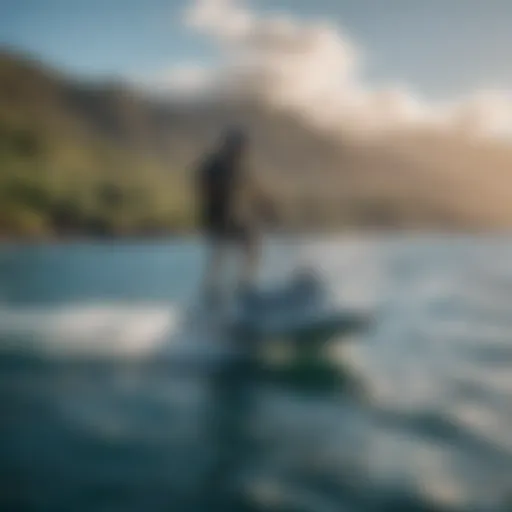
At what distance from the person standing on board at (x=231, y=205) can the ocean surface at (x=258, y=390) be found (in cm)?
4

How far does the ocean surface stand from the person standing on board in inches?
1.4

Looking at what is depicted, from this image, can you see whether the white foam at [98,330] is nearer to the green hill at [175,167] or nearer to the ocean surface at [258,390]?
the ocean surface at [258,390]

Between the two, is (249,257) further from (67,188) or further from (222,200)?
(67,188)

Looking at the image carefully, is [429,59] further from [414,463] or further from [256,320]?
[414,463]

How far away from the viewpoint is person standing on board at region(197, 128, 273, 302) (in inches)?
49.2

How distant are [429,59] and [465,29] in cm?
8

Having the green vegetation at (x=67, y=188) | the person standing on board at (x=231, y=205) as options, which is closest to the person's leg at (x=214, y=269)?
the person standing on board at (x=231, y=205)

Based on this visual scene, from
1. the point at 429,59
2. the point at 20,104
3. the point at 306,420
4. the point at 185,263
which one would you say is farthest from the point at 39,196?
the point at 429,59

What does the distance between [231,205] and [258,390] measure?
0.33 meters

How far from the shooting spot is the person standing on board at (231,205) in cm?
125

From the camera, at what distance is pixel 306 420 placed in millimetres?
1188

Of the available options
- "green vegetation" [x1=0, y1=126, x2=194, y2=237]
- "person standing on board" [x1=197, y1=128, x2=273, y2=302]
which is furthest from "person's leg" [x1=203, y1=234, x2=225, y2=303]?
"green vegetation" [x1=0, y1=126, x2=194, y2=237]

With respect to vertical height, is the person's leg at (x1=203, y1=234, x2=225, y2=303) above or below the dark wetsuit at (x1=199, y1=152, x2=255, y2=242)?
below

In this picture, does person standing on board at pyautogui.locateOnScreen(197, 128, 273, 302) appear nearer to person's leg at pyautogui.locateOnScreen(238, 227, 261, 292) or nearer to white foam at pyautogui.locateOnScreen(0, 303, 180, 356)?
person's leg at pyautogui.locateOnScreen(238, 227, 261, 292)
